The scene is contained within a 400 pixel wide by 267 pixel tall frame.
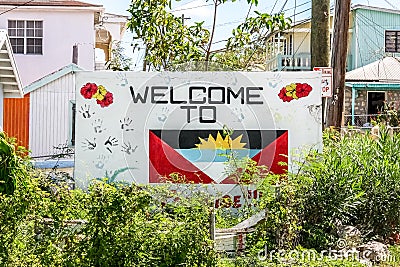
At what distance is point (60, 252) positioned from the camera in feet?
24.8

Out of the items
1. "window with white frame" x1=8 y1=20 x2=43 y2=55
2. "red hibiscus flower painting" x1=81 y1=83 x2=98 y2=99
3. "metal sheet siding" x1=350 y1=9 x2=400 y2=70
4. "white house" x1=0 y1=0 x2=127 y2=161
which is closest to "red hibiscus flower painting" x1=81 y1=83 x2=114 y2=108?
"red hibiscus flower painting" x1=81 y1=83 x2=98 y2=99

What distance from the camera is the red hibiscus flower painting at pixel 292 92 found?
35.7 feet

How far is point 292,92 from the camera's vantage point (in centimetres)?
1089

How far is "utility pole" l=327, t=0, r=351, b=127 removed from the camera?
14.9m

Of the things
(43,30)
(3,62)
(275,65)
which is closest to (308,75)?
(3,62)

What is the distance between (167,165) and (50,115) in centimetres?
1477

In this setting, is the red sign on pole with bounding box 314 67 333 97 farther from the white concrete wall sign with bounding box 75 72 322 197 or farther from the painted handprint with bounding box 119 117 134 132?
the painted handprint with bounding box 119 117 134 132

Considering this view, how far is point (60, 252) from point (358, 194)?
3.93 m

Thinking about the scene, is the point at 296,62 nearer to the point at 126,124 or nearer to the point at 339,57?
the point at 339,57

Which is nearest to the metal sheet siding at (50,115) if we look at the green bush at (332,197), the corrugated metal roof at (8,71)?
the corrugated metal roof at (8,71)

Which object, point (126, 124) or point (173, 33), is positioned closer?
point (126, 124)

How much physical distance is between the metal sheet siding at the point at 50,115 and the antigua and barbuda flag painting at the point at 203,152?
46.7ft

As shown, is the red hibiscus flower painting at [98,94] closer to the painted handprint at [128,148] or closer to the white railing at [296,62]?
the painted handprint at [128,148]

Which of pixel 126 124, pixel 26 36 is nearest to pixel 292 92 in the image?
pixel 126 124
